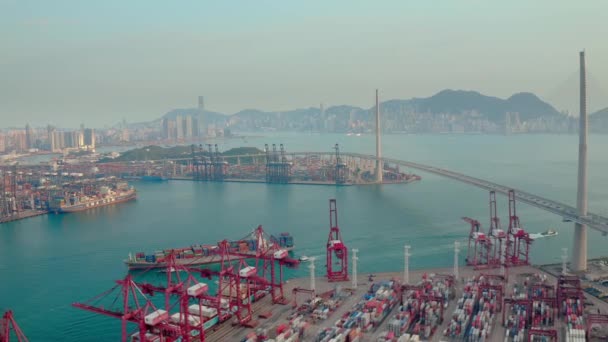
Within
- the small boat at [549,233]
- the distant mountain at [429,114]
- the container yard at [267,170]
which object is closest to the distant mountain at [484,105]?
the distant mountain at [429,114]

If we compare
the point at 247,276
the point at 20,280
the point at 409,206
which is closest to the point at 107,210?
the point at 20,280

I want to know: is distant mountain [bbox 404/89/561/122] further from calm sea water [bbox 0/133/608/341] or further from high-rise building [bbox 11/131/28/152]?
high-rise building [bbox 11/131/28/152]

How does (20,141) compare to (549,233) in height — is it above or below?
above

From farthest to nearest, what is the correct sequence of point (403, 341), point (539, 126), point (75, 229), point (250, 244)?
point (539, 126)
point (75, 229)
point (250, 244)
point (403, 341)

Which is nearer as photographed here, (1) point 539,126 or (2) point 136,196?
(2) point 136,196

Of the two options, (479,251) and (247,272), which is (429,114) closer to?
(479,251)

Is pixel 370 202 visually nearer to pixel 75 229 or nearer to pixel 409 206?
pixel 409 206

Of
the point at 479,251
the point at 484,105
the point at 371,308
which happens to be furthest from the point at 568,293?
the point at 484,105
